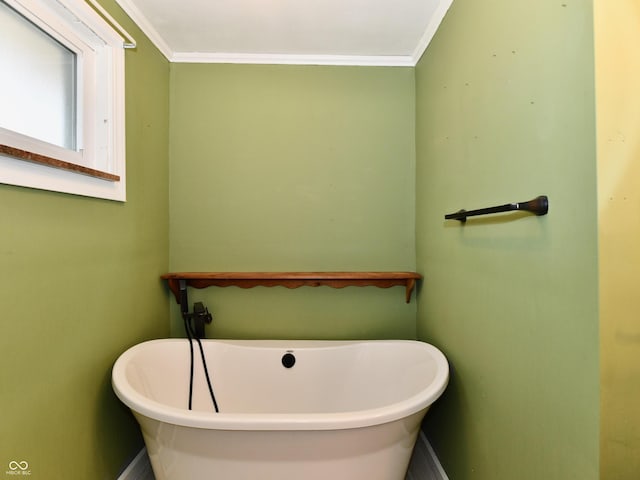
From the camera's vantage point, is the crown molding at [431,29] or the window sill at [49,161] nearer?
the window sill at [49,161]

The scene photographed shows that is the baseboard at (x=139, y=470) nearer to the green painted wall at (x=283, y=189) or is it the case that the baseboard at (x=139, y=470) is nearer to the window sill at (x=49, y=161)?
the green painted wall at (x=283, y=189)

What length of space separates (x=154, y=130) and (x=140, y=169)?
0.86 ft

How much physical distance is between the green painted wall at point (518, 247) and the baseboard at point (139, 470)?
1347 millimetres

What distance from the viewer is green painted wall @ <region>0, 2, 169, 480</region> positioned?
0.88 m

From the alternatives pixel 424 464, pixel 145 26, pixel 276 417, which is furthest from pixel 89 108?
pixel 424 464

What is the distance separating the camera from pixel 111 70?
4.23ft

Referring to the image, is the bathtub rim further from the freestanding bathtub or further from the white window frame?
the white window frame

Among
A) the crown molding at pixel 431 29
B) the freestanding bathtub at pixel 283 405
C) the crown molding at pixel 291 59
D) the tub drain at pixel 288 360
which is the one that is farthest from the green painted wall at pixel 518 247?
the tub drain at pixel 288 360

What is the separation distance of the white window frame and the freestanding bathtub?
0.69 meters

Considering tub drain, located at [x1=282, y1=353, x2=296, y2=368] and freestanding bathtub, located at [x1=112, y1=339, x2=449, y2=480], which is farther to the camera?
tub drain, located at [x1=282, y1=353, x2=296, y2=368]

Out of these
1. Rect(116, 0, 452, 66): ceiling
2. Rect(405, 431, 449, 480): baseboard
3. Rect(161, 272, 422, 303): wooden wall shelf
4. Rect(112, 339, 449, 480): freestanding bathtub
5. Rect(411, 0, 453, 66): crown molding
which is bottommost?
Rect(405, 431, 449, 480): baseboard

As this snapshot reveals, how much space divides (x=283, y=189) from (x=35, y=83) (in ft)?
3.53

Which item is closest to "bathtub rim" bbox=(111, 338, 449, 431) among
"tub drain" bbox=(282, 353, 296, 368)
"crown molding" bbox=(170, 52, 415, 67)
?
"tub drain" bbox=(282, 353, 296, 368)

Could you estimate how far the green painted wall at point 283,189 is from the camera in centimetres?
176
